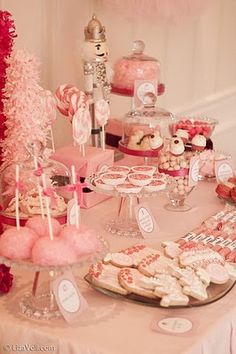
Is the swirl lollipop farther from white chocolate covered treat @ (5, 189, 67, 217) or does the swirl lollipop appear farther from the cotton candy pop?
white chocolate covered treat @ (5, 189, 67, 217)

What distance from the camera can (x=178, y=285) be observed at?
155 cm

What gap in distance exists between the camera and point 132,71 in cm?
250

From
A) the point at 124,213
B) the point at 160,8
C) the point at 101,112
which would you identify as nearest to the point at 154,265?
the point at 124,213

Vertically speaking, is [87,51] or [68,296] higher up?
[87,51]

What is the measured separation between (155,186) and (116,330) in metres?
0.50

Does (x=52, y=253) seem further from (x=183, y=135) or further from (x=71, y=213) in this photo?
(x=183, y=135)

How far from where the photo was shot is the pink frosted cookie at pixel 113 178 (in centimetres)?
188

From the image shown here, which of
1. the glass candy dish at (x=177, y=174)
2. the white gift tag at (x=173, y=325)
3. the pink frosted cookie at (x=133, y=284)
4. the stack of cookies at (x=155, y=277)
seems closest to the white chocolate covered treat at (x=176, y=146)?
the glass candy dish at (x=177, y=174)

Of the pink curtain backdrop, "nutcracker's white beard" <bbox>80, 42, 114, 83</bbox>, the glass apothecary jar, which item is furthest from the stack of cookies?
the pink curtain backdrop

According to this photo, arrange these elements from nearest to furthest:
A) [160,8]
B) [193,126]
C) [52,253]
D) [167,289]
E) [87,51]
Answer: [52,253], [167,289], [87,51], [193,126], [160,8]

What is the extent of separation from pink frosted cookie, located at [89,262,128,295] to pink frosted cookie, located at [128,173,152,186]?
300 mm

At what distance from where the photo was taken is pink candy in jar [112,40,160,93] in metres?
2.50

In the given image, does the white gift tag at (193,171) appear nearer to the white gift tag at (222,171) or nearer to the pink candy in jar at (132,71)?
the white gift tag at (222,171)

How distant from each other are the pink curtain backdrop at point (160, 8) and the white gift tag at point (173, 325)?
1.40 m
